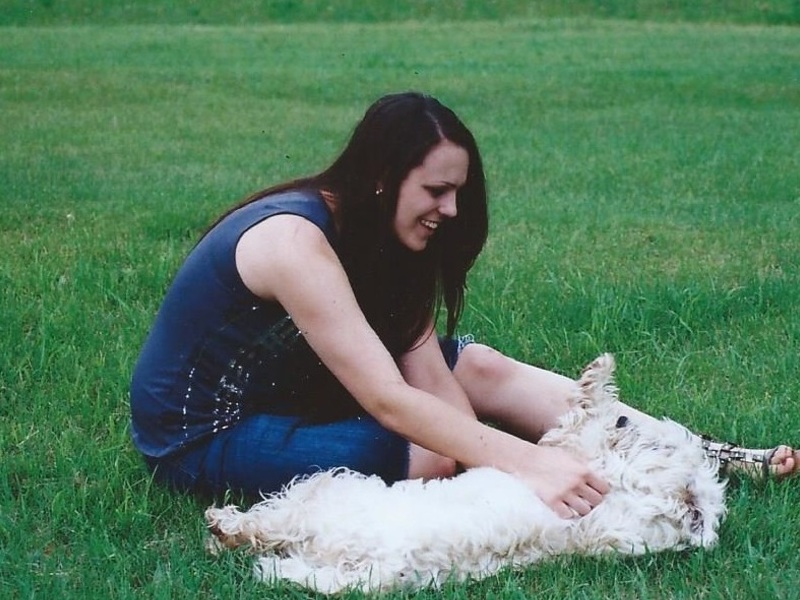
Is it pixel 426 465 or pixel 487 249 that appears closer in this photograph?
pixel 426 465

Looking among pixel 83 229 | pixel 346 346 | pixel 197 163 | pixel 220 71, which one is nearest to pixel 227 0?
pixel 220 71

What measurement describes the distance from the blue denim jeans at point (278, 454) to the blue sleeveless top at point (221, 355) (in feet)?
0.18

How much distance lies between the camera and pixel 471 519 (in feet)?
9.51

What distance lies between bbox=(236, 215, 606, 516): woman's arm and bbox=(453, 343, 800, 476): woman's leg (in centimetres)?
68

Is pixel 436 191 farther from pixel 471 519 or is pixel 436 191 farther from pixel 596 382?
pixel 471 519

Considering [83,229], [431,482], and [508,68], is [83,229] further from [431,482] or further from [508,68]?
[508,68]

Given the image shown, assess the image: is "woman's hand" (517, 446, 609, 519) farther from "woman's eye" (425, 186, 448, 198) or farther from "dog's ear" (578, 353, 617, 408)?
"woman's eye" (425, 186, 448, 198)

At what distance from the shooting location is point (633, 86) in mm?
14727

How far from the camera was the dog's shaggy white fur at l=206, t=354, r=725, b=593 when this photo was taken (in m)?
2.87

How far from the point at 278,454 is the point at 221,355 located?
31cm

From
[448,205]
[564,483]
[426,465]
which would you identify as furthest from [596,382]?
[448,205]

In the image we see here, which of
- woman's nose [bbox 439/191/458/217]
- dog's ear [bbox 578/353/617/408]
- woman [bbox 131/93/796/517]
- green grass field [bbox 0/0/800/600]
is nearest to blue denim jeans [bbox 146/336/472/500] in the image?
woman [bbox 131/93/796/517]

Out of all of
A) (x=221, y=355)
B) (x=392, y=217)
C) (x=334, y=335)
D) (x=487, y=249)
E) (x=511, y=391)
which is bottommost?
(x=487, y=249)

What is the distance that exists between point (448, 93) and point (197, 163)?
211 inches
